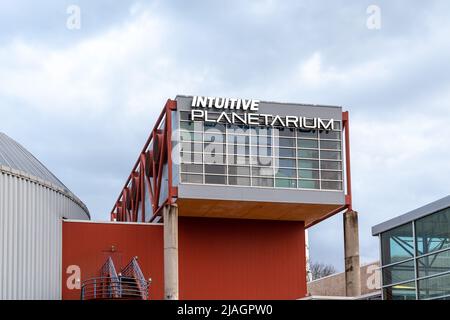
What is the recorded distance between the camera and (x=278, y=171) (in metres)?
50.6

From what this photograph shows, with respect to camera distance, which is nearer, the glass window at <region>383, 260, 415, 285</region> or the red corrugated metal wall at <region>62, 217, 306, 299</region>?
the glass window at <region>383, 260, 415, 285</region>

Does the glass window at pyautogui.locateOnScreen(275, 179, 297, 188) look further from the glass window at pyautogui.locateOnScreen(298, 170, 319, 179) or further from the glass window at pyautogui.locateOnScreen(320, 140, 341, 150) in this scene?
the glass window at pyautogui.locateOnScreen(320, 140, 341, 150)

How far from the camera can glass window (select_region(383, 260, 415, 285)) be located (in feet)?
87.3

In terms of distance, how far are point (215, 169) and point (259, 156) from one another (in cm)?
307

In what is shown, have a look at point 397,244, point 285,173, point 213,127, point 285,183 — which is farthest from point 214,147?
point 397,244

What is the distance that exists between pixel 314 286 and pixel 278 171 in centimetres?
1808

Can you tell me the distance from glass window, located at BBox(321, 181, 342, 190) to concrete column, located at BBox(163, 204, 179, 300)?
31.5 ft

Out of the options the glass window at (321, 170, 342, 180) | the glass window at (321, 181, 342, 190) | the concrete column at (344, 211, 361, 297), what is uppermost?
the glass window at (321, 170, 342, 180)

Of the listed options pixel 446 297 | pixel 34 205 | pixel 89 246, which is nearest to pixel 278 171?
pixel 89 246

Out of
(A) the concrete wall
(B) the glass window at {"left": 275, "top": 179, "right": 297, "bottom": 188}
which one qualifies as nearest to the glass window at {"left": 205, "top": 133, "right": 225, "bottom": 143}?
(B) the glass window at {"left": 275, "top": 179, "right": 297, "bottom": 188}

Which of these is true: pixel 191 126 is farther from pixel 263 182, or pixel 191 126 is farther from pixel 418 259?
pixel 418 259

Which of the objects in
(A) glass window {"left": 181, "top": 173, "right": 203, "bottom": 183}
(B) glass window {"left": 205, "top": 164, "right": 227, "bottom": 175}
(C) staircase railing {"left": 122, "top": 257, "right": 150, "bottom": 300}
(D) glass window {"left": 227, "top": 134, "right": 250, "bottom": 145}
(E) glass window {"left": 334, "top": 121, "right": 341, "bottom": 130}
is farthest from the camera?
(E) glass window {"left": 334, "top": 121, "right": 341, "bottom": 130}
